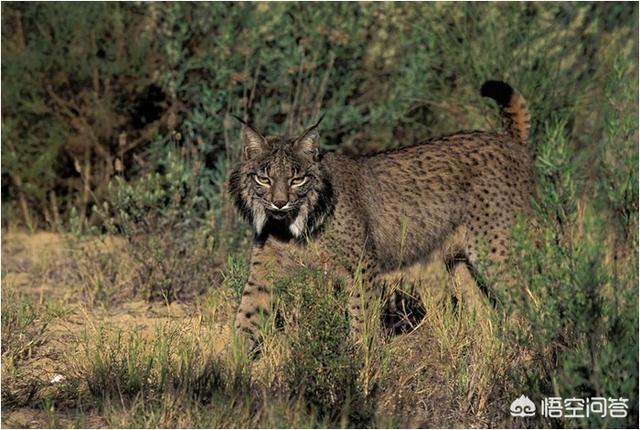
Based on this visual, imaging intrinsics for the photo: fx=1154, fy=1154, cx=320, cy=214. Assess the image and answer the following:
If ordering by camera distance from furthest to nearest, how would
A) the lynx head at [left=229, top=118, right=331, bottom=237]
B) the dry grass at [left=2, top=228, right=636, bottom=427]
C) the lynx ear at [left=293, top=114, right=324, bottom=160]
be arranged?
the lynx ear at [left=293, top=114, right=324, bottom=160]
the lynx head at [left=229, top=118, right=331, bottom=237]
the dry grass at [left=2, top=228, right=636, bottom=427]

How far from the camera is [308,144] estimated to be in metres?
6.51

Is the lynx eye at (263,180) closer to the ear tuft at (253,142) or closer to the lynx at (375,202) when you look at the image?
the lynx at (375,202)

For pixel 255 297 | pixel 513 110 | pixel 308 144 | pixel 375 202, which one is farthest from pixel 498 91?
pixel 255 297

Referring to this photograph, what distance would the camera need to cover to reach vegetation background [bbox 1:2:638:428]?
199 inches

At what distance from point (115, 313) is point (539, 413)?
3.16 metres

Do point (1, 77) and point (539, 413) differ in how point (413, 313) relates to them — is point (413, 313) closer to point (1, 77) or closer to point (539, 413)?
point (539, 413)

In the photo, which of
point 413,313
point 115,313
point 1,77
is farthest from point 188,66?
point 413,313

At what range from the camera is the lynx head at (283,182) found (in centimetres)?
634

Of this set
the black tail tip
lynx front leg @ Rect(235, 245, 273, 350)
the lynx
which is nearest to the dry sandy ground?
lynx front leg @ Rect(235, 245, 273, 350)

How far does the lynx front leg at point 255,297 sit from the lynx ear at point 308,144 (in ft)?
1.99

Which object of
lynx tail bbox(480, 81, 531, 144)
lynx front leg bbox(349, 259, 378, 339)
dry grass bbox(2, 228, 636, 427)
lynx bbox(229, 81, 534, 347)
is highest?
lynx tail bbox(480, 81, 531, 144)

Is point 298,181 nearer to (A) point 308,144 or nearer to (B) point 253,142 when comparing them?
(A) point 308,144

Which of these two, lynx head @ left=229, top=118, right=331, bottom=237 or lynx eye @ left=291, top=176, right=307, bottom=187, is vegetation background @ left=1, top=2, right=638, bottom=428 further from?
lynx eye @ left=291, top=176, right=307, bottom=187

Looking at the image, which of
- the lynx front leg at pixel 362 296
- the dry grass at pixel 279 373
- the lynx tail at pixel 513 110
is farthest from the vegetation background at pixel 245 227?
the lynx tail at pixel 513 110
